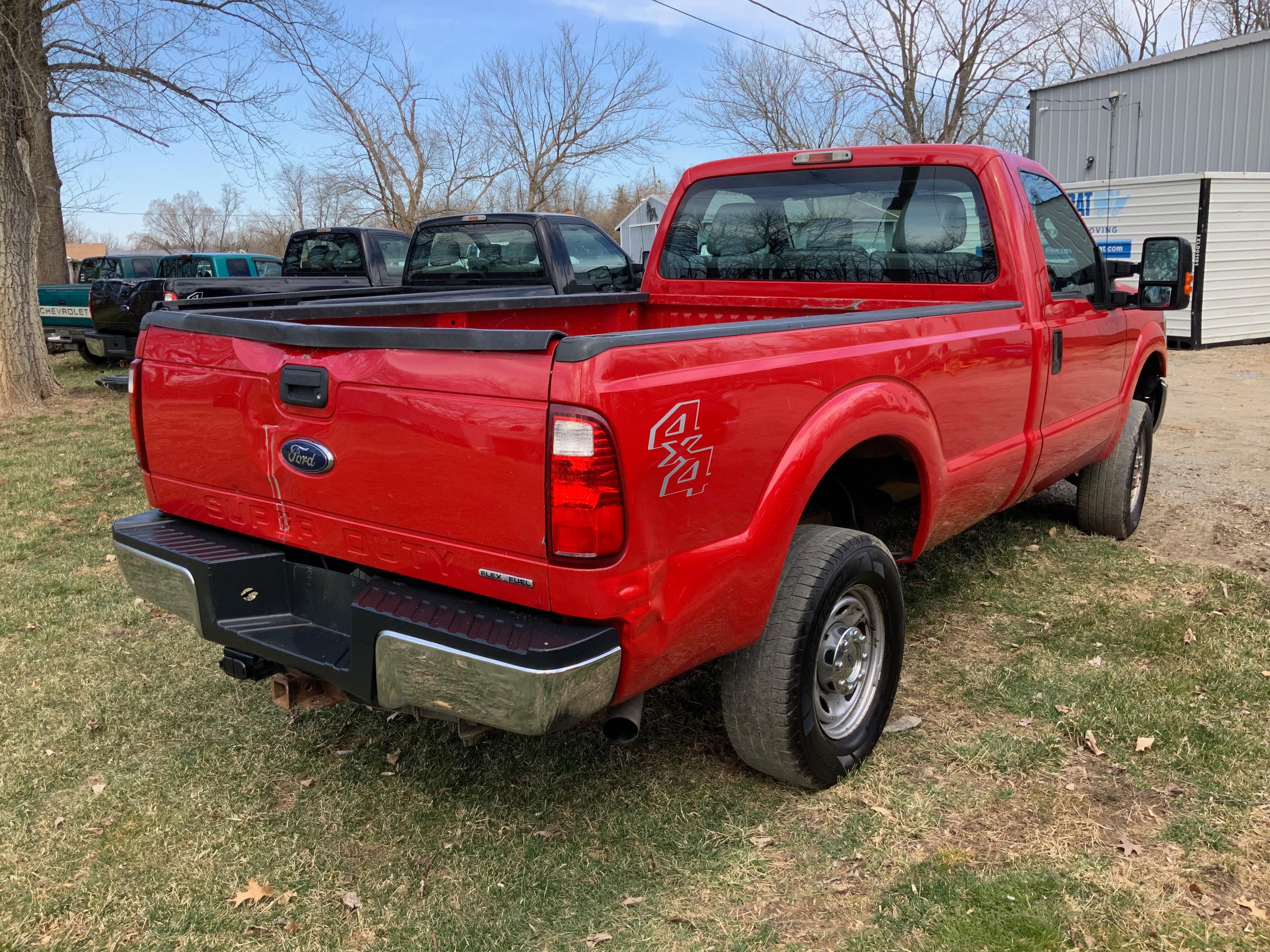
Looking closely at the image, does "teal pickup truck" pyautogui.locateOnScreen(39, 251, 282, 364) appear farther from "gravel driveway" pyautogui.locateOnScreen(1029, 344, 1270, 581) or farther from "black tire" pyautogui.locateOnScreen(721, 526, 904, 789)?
"black tire" pyautogui.locateOnScreen(721, 526, 904, 789)

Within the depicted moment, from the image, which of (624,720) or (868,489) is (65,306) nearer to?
(868,489)

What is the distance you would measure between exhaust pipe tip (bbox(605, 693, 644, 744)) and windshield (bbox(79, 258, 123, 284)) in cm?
1778

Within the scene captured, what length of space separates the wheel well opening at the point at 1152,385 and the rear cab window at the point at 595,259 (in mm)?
4917

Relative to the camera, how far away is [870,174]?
13.8 feet

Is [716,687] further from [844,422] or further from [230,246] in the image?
A: [230,246]

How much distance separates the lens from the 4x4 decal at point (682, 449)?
232cm

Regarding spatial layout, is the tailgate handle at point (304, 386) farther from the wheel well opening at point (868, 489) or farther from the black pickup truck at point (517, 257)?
the black pickup truck at point (517, 257)

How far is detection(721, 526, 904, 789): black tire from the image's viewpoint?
282 cm

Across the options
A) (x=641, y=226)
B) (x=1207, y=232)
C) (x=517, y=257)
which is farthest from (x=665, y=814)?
(x=641, y=226)

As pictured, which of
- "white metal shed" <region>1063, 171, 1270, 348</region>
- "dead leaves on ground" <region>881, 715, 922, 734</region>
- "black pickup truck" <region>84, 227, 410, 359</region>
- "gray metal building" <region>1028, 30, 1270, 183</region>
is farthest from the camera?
"gray metal building" <region>1028, 30, 1270, 183</region>

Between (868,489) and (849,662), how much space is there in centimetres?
73

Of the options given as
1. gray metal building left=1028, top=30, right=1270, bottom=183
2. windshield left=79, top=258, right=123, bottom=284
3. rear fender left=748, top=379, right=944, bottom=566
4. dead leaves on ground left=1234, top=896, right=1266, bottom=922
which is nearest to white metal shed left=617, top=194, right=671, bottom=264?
gray metal building left=1028, top=30, right=1270, bottom=183

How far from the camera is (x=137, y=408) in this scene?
124 inches

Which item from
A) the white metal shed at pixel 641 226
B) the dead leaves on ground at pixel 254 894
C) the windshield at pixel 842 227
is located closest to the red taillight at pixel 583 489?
the dead leaves on ground at pixel 254 894
